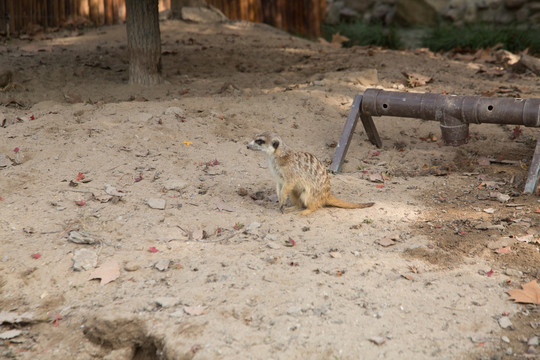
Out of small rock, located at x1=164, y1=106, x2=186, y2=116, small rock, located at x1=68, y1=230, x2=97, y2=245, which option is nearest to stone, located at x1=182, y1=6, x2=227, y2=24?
small rock, located at x1=164, y1=106, x2=186, y2=116

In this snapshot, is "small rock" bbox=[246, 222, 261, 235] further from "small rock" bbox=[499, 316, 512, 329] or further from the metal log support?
"small rock" bbox=[499, 316, 512, 329]

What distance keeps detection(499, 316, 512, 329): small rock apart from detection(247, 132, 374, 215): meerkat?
1449 millimetres

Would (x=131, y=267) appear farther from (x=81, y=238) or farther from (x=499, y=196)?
(x=499, y=196)

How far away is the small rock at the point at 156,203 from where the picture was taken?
4136 mm

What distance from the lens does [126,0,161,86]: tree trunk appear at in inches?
246

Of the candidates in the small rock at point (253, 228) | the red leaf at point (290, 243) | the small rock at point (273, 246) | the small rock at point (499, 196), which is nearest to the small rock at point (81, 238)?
the small rock at point (253, 228)

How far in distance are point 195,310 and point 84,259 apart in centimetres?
85

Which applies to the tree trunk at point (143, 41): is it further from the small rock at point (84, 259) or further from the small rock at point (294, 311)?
the small rock at point (294, 311)

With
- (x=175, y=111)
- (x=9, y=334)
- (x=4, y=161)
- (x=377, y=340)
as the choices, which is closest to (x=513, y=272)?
(x=377, y=340)

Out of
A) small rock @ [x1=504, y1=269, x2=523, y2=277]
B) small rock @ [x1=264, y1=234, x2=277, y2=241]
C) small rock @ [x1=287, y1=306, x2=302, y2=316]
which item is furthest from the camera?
small rock @ [x1=264, y1=234, x2=277, y2=241]

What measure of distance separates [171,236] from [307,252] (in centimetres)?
88

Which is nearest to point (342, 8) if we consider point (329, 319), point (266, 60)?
point (266, 60)

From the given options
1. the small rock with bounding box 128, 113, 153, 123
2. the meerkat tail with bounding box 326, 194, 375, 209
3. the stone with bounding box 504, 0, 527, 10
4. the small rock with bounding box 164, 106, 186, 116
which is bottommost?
the meerkat tail with bounding box 326, 194, 375, 209

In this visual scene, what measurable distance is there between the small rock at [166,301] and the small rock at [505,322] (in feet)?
5.33
